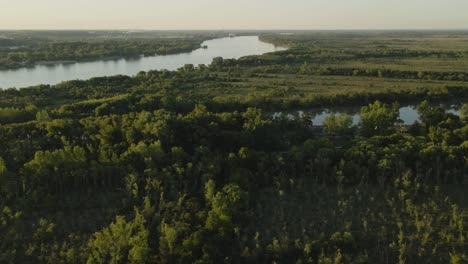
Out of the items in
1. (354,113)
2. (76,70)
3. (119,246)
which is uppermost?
(76,70)

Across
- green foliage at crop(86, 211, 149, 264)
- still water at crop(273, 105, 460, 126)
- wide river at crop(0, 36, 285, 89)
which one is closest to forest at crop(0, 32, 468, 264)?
green foliage at crop(86, 211, 149, 264)

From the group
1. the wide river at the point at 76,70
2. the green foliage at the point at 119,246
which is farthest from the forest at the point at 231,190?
the wide river at the point at 76,70

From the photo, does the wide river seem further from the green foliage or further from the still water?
the green foliage

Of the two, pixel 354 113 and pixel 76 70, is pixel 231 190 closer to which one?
pixel 354 113

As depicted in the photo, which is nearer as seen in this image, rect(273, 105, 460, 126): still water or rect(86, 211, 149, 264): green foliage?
rect(86, 211, 149, 264): green foliage

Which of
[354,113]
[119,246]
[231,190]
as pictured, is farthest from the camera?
[354,113]

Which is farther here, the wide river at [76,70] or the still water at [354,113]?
the wide river at [76,70]

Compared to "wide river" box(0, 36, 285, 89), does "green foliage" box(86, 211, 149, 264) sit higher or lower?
lower

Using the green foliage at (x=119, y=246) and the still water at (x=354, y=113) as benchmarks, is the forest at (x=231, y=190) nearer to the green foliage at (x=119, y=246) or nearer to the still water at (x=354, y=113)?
the green foliage at (x=119, y=246)

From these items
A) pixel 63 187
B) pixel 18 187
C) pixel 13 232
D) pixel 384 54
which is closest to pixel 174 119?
pixel 63 187

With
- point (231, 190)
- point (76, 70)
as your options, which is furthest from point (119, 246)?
point (76, 70)

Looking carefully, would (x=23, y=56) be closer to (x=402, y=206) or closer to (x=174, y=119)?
(x=174, y=119)

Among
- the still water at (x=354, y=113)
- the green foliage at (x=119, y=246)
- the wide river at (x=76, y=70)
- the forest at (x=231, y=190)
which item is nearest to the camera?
the green foliage at (x=119, y=246)
